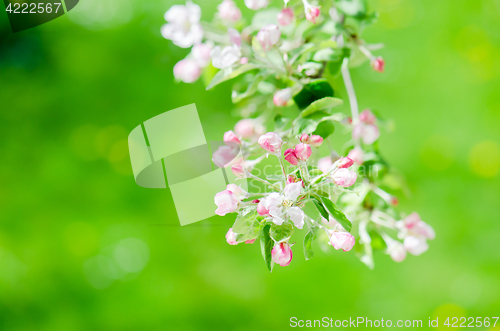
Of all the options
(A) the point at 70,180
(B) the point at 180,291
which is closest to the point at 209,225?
(B) the point at 180,291

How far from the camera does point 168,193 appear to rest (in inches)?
56.6

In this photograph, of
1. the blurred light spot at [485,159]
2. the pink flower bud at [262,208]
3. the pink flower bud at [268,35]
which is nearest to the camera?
the pink flower bud at [262,208]

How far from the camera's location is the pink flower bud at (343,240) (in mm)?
454

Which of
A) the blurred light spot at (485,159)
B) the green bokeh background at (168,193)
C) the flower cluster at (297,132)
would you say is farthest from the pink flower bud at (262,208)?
the blurred light spot at (485,159)

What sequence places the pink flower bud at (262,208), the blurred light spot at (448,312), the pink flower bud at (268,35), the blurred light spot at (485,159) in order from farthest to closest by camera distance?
the blurred light spot at (485,159) < the blurred light spot at (448,312) < the pink flower bud at (268,35) < the pink flower bud at (262,208)

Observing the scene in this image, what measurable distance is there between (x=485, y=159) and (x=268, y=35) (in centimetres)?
129

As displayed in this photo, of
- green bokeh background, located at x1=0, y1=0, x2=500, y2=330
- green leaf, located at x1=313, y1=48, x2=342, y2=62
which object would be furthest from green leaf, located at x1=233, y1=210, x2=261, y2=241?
green bokeh background, located at x1=0, y1=0, x2=500, y2=330

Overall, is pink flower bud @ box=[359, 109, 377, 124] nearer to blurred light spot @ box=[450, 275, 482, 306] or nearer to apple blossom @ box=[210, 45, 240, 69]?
apple blossom @ box=[210, 45, 240, 69]

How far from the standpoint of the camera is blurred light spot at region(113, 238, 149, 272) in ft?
4.67

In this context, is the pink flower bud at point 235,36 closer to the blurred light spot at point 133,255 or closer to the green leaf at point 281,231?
the green leaf at point 281,231

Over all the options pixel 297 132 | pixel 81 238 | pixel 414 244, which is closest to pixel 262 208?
pixel 297 132

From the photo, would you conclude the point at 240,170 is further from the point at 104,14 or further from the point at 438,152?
the point at 104,14

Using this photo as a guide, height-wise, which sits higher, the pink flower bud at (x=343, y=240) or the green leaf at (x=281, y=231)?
the green leaf at (x=281, y=231)

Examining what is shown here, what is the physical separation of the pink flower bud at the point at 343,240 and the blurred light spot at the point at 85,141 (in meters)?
1.28
